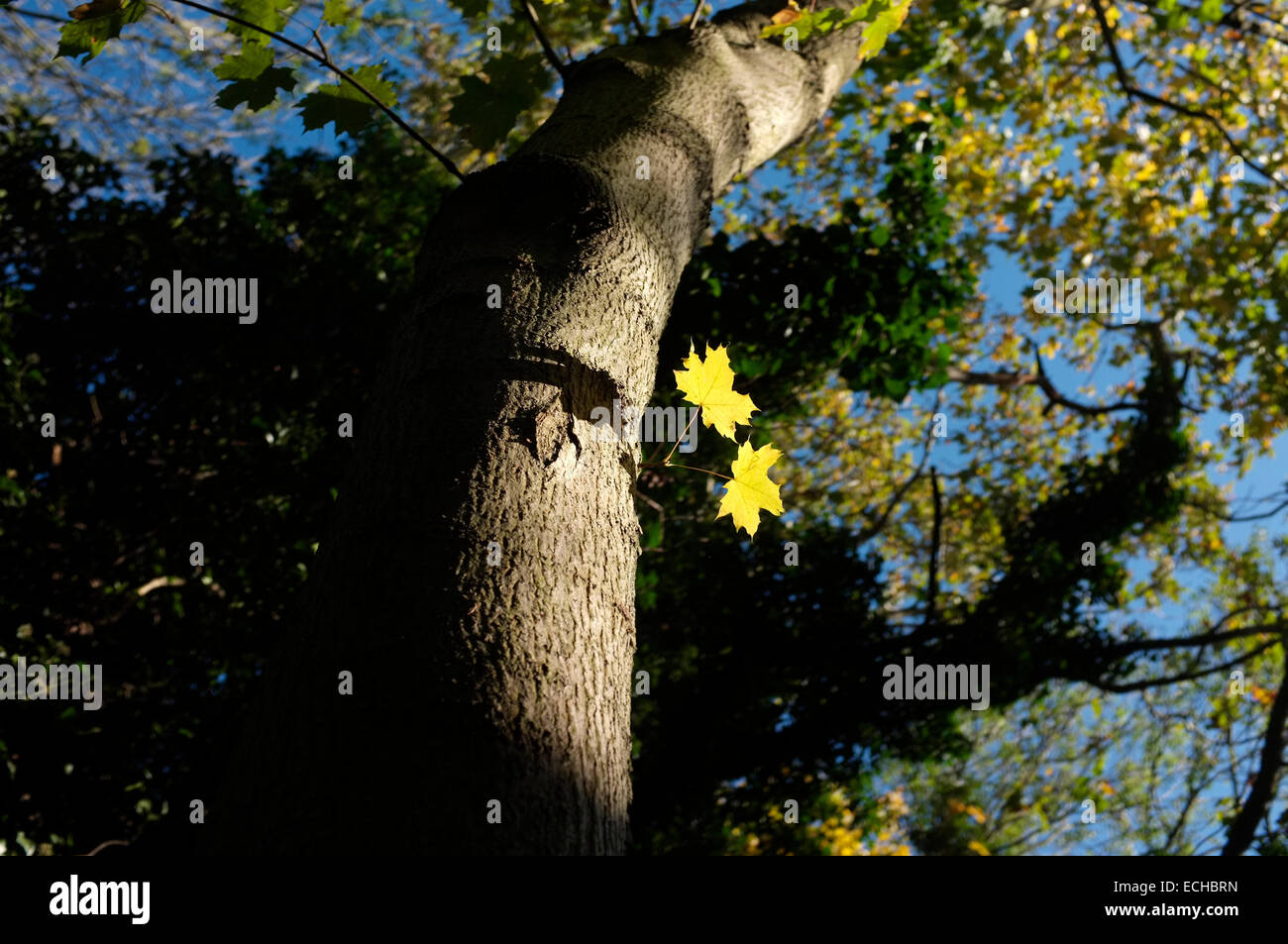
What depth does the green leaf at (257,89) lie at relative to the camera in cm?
186

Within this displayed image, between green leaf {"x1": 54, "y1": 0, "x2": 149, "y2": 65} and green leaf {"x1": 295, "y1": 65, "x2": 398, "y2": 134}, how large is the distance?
360 millimetres

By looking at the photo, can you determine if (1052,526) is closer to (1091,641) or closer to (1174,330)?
(1091,641)

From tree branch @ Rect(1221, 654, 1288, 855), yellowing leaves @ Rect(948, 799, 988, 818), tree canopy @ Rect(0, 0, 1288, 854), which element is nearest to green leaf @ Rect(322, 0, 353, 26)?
tree canopy @ Rect(0, 0, 1288, 854)

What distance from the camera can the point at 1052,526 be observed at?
632 cm

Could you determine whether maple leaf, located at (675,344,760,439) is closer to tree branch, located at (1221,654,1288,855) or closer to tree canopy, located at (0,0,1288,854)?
tree canopy, located at (0,0,1288,854)

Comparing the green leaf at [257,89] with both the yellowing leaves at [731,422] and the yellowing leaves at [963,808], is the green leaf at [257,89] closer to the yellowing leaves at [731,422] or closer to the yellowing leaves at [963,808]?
the yellowing leaves at [731,422]

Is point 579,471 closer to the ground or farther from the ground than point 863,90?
closer to the ground

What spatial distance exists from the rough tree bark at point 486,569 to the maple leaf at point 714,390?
0.09m

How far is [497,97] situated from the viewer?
2195 millimetres

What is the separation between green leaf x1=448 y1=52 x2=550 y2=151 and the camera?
85.0 inches

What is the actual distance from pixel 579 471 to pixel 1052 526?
6.05m

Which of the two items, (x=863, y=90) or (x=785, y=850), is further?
(x=863, y=90)

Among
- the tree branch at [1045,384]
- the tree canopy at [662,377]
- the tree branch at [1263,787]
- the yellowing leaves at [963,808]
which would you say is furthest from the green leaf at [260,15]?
the yellowing leaves at [963,808]

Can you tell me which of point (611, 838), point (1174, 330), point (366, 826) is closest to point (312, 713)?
point (366, 826)
